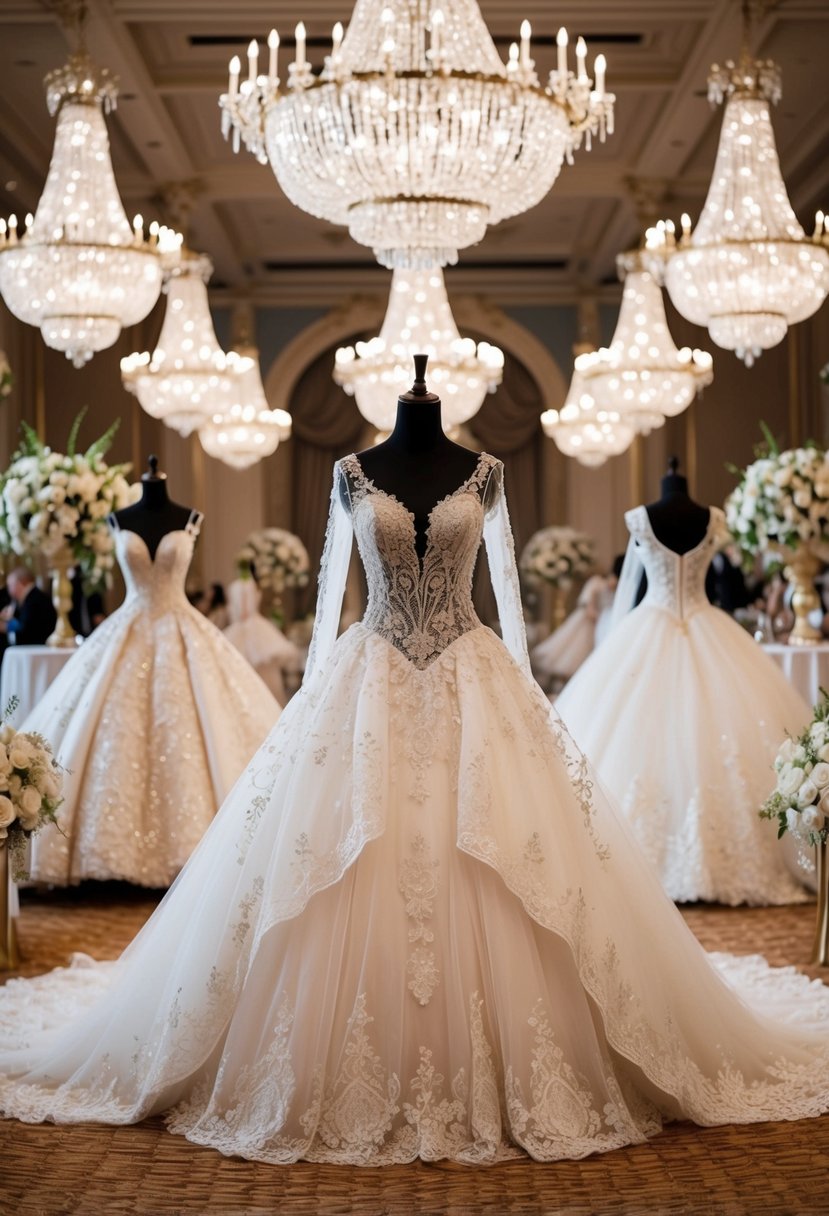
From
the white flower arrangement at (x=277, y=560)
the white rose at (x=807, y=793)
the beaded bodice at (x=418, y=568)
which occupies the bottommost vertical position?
the white rose at (x=807, y=793)

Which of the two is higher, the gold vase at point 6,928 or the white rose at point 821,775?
the white rose at point 821,775

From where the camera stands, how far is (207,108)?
457 inches

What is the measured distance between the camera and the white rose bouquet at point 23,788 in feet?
15.8

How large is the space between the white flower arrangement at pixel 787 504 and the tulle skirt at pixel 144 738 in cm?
256

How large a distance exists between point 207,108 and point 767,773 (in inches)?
304

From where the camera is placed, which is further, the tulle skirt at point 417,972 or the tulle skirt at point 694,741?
the tulle skirt at point 694,741

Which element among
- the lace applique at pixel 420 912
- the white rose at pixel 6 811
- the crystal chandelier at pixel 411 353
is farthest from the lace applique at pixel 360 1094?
the crystal chandelier at pixel 411 353

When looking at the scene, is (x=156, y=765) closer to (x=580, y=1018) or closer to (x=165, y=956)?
(x=165, y=956)

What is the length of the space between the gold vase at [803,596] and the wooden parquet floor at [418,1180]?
415cm

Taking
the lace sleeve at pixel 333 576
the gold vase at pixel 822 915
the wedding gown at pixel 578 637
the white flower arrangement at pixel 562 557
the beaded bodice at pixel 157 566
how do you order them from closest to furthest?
the lace sleeve at pixel 333 576 < the gold vase at pixel 822 915 < the beaded bodice at pixel 157 566 < the wedding gown at pixel 578 637 < the white flower arrangement at pixel 562 557

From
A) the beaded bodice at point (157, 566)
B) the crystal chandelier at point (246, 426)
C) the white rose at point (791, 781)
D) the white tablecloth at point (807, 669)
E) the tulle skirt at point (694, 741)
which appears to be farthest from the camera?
the crystal chandelier at point (246, 426)

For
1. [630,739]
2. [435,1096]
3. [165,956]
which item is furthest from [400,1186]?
[630,739]

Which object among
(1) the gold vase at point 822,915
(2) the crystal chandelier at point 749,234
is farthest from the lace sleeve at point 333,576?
(2) the crystal chandelier at point 749,234

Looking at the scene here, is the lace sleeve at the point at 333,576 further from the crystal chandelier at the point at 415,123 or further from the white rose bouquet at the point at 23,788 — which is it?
the crystal chandelier at the point at 415,123
